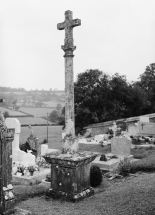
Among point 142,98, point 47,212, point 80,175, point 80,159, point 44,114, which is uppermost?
point 142,98

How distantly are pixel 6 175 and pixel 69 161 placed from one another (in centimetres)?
191

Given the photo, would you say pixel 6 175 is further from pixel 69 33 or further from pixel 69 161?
pixel 69 33

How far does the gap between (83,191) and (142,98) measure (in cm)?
2647

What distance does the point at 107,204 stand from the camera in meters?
6.07

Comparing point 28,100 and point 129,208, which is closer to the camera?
point 129,208

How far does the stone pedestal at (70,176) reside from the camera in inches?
254

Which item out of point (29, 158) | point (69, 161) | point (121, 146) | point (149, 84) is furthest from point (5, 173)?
point (149, 84)

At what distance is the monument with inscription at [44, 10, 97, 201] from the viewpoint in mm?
6477

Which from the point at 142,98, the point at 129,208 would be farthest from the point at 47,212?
the point at 142,98

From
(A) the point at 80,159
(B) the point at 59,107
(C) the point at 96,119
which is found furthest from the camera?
(B) the point at 59,107

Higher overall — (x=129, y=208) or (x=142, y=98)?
(x=142, y=98)

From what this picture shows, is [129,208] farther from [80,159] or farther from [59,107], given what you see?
[59,107]

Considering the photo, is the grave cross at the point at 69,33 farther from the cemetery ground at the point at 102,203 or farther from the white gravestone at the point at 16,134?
the white gravestone at the point at 16,134

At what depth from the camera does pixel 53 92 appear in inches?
1275
